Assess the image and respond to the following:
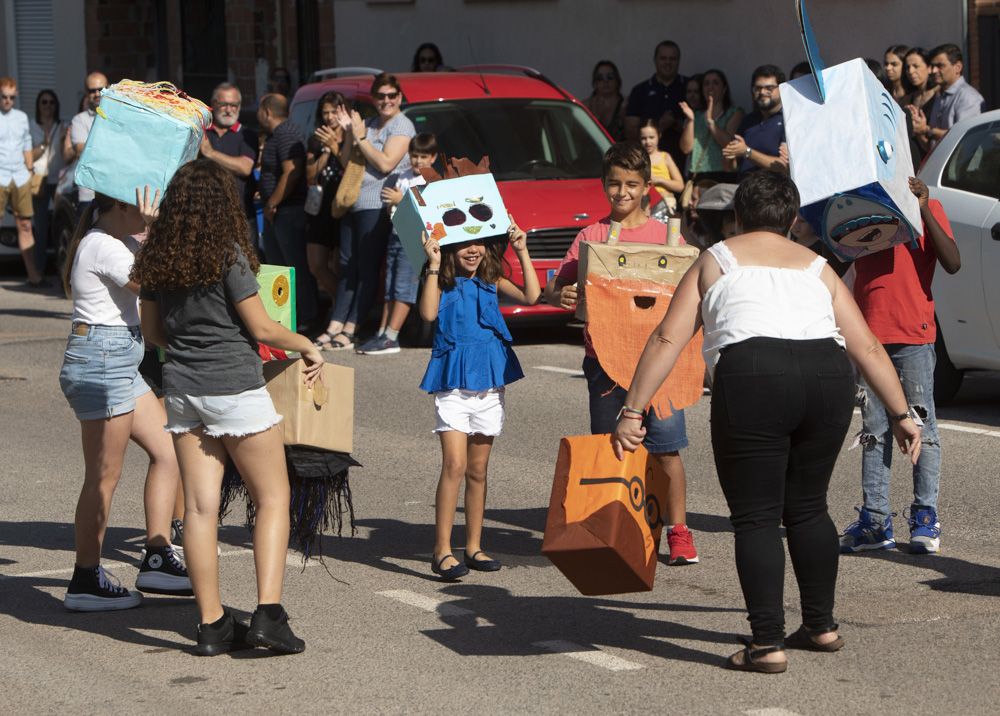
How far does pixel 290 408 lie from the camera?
6516 millimetres

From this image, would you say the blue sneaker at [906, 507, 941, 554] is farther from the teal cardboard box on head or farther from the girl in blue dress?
the teal cardboard box on head

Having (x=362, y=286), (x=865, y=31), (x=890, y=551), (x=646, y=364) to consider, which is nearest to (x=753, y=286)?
(x=646, y=364)

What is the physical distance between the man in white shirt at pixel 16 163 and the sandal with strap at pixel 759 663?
48.0ft

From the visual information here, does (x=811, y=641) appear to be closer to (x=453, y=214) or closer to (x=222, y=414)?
(x=222, y=414)

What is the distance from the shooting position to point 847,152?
659cm

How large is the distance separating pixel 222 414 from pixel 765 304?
186 centimetres

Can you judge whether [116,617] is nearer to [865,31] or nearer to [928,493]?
[928,493]

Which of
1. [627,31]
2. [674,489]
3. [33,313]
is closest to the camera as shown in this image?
[674,489]

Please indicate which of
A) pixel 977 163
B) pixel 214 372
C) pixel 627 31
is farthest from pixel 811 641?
pixel 627 31

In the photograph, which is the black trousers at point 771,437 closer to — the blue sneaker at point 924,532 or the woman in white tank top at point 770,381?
the woman in white tank top at point 770,381

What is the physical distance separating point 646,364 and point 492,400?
1.66 m

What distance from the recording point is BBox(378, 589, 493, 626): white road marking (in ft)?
21.9

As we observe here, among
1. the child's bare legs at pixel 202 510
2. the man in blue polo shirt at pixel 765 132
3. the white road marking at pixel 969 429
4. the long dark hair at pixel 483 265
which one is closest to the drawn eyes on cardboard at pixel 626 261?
the long dark hair at pixel 483 265

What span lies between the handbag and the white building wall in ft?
17.6
